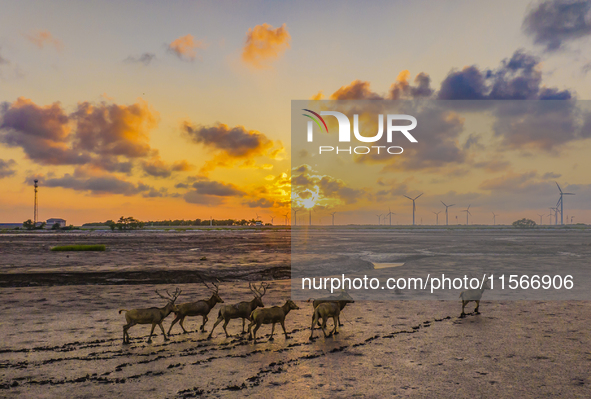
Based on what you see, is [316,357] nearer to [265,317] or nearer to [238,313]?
[265,317]

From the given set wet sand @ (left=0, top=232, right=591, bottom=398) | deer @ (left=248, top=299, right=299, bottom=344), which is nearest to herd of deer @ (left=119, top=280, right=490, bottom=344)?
deer @ (left=248, top=299, right=299, bottom=344)

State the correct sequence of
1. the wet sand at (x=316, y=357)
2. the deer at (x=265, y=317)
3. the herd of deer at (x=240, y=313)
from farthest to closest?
the deer at (x=265, y=317) → the herd of deer at (x=240, y=313) → the wet sand at (x=316, y=357)

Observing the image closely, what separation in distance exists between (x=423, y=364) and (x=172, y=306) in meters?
6.50

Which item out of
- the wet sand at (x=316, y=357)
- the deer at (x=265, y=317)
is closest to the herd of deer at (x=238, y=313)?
the deer at (x=265, y=317)

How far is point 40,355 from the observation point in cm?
859

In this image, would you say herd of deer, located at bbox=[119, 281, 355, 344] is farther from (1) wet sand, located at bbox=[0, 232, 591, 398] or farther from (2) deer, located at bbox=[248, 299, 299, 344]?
(1) wet sand, located at bbox=[0, 232, 591, 398]

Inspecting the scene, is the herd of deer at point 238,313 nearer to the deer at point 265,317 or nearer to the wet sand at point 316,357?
the deer at point 265,317

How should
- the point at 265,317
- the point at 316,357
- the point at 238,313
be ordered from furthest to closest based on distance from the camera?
the point at 238,313 < the point at 265,317 < the point at 316,357

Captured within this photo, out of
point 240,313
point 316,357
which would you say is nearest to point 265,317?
point 240,313

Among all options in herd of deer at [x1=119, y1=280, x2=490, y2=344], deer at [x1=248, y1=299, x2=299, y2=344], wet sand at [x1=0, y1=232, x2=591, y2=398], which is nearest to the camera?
wet sand at [x1=0, y1=232, x2=591, y2=398]

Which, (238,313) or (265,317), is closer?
(265,317)

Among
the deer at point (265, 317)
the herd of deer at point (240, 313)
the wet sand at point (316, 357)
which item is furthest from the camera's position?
the deer at point (265, 317)

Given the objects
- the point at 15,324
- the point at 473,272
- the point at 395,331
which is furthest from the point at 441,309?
the point at 15,324

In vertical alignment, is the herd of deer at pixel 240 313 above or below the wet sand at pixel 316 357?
above
